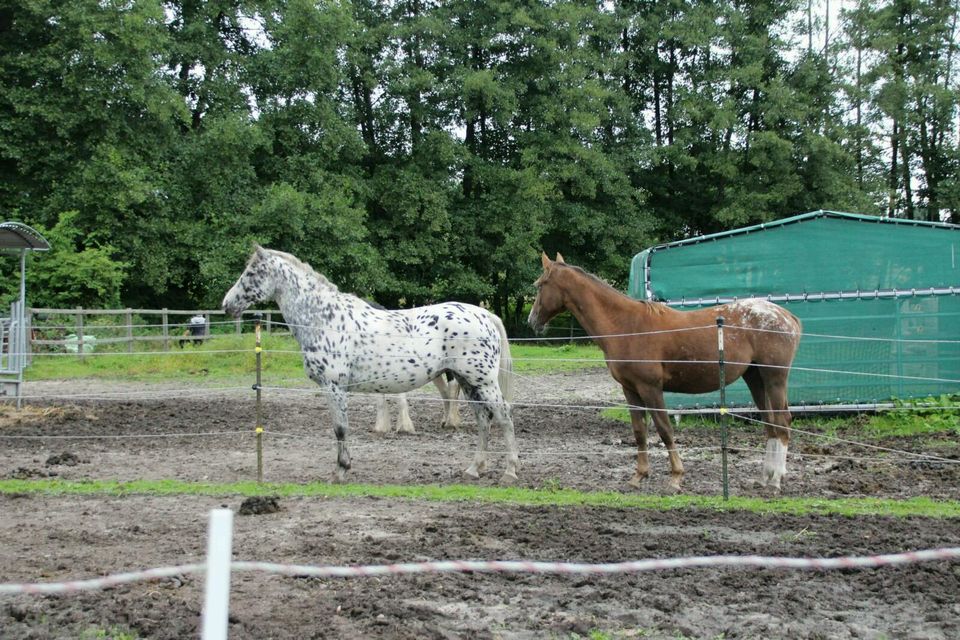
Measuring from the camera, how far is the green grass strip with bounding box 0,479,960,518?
22.4 feet

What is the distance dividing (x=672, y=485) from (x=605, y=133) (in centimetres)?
2678

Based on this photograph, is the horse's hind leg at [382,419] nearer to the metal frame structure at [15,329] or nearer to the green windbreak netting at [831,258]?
the green windbreak netting at [831,258]

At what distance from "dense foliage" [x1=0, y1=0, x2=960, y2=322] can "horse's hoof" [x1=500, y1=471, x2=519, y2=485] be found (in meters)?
17.0

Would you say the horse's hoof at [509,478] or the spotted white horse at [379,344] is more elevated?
the spotted white horse at [379,344]

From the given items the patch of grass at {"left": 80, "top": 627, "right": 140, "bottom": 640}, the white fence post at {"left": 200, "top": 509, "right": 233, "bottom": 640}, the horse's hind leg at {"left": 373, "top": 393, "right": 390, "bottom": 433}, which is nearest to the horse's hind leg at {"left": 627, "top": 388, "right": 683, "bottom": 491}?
the horse's hind leg at {"left": 373, "top": 393, "right": 390, "bottom": 433}

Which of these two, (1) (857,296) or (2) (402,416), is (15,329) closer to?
(2) (402,416)

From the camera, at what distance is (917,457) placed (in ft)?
28.7

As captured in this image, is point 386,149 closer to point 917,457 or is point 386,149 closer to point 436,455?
point 436,455

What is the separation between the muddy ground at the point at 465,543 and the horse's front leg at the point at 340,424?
0.31 m

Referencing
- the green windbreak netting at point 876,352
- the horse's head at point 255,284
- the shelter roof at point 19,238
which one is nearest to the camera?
the horse's head at point 255,284

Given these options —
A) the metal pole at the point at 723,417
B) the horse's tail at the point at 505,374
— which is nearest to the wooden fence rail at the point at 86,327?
the horse's tail at the point at 505,374

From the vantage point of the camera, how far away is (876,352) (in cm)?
1201

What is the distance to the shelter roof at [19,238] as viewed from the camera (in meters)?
13.4

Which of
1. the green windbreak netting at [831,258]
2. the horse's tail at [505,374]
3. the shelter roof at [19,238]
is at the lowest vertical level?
the horse's tail at [505,374]
